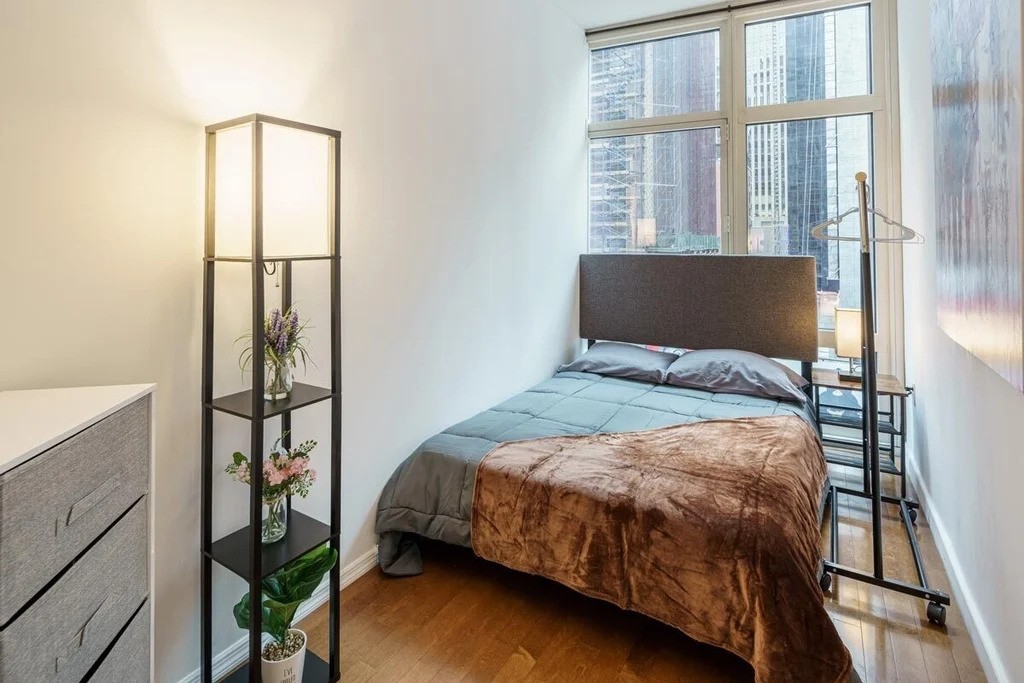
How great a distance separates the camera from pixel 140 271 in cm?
149

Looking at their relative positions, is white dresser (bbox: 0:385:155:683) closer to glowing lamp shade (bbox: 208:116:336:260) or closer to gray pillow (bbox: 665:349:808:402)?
glowing lamp shade (bbox: 208:116:336:260)

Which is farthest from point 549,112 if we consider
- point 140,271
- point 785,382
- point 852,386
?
point 140,271

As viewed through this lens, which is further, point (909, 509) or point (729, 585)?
point (909, 509)

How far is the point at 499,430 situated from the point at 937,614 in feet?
5.69

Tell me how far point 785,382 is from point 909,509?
2.70ft

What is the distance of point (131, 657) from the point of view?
119 centimetres

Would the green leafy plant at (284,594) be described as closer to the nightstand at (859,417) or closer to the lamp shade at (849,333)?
the nightstand at (859,417)

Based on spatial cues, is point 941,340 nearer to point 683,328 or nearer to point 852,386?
point 852,386

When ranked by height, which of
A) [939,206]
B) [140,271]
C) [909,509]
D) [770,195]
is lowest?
[909,509]

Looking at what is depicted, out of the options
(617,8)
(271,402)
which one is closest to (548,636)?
(271,402)

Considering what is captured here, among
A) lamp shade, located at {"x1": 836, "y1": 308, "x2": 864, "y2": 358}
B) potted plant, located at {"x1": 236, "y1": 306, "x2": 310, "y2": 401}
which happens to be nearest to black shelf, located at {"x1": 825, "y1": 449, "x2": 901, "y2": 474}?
lamp shade, located at {"x1": 836, "y1": 308, "x2": 864, "y2": 358}

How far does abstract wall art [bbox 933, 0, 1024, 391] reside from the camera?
116 centimetres

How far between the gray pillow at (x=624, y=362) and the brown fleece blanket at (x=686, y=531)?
108 centimetres

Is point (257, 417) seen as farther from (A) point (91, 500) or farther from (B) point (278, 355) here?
(A) point (91, 500)
